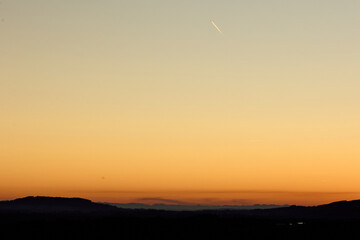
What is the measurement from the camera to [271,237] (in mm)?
189500

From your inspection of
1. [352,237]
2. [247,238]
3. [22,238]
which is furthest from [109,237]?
[352,237]

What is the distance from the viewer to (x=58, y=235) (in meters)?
196

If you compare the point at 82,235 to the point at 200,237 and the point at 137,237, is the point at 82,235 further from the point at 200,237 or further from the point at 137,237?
the point at 200,237

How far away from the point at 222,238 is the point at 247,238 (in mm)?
7966

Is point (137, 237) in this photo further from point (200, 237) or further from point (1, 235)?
point (1, 235)

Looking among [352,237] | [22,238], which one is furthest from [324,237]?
[22,238]

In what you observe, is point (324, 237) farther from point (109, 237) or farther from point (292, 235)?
point (109, 237)

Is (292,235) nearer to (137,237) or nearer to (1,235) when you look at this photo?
(137,237)

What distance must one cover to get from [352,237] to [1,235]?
113761 millimetres

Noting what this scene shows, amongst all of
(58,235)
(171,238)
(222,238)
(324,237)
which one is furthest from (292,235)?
(58,235)

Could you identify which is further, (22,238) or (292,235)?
(292,235)

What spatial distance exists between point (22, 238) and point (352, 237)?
105 metres

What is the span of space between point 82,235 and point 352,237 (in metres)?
87.7

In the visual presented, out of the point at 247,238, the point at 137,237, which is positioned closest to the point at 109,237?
the point at 137,237
